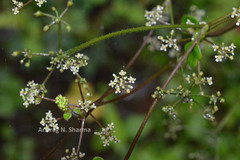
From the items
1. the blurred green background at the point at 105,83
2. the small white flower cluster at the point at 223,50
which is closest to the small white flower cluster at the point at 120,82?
the small white flower cluster at the point at 223,50

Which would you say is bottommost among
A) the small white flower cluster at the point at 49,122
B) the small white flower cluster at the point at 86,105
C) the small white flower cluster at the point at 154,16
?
the small white flower cluster at the point at 49,122

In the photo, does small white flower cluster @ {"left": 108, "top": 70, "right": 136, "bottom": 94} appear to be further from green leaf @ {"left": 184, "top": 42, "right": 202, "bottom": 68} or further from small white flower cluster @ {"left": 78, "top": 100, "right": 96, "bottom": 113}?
green leaf @ {"left": 184, "top": 42, "right": 202, "bottom": 68}

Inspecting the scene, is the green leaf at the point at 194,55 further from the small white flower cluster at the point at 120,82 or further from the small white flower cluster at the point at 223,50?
the small white flower cluster at the point at 120,82

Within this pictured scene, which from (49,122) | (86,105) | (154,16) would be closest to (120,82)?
(86,105)

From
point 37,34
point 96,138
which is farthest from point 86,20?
point 96,138

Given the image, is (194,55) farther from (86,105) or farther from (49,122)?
(49,122)

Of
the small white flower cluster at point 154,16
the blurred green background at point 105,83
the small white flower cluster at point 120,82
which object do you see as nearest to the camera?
the small white flower cluster at point 120,82

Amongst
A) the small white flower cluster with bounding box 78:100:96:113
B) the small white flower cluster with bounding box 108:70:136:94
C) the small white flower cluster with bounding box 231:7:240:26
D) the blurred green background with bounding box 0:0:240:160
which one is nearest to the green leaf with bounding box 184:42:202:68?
the small white flower cluster with bounding box 231:7:240:26

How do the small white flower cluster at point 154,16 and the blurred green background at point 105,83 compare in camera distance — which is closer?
the small white flower cluster at point 154,16

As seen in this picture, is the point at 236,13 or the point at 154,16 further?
the point at 154,16
